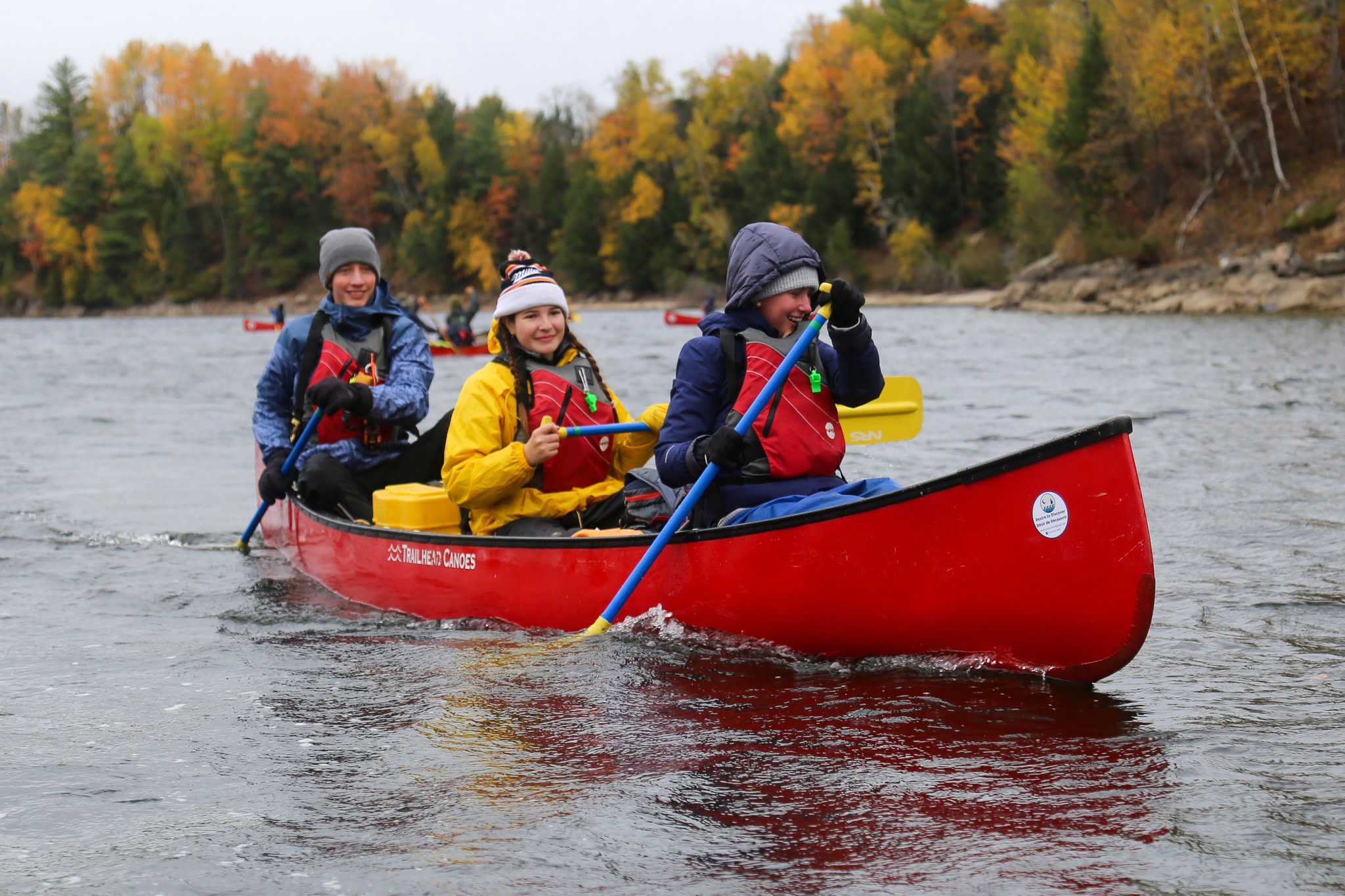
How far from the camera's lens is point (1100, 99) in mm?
44469

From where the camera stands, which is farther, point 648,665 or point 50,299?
point 50,299

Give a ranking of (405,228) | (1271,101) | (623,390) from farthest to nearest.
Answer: (405,228)
(1271,101)
(623,390)

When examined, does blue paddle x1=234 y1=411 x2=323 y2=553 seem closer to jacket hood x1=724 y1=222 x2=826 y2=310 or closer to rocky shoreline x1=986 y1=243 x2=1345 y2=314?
jacket hood x1=724 y1=222 x2=826 y2=310

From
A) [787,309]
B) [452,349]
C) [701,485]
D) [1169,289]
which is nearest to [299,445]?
[701,485]

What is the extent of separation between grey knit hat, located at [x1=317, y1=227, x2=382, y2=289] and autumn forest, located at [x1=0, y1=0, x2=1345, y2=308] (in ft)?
111

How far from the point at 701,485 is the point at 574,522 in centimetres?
119

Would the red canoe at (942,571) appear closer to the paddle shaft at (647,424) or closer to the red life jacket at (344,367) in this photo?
the paddle shaft at (647,424)

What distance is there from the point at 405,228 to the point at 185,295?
15.5 meters

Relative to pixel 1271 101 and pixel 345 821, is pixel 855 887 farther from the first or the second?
pixel 1271 101

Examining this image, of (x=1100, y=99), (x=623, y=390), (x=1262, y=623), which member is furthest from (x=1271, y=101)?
(x=1262, y=623)

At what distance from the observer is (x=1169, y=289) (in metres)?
35.9

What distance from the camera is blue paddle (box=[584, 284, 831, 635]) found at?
4633 millimetres

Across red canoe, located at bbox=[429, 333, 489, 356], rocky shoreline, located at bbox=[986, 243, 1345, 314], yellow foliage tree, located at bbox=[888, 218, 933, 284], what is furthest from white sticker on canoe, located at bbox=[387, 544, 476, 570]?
yellow foliage tree, located at bbox=[888, 218, 933, 284]

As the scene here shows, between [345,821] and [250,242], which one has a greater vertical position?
[250,242]
